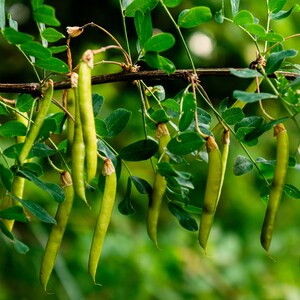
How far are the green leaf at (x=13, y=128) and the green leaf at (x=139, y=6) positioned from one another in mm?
230

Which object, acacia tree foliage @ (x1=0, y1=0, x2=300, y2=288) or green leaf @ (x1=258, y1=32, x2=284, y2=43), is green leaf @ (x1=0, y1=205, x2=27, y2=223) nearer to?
acacia tree foliage @ (x1=0, y1=0, x2=300, y2=288)

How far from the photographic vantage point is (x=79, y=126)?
854mm

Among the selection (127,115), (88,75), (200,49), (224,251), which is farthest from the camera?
(200,49)

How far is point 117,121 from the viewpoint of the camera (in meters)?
1.10

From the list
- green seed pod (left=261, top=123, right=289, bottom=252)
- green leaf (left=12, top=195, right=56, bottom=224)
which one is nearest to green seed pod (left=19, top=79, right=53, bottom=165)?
green leaf (left=12, top=195, right=56, bottom=224)

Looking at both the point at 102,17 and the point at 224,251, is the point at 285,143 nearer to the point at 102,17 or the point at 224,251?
the point at 224,251

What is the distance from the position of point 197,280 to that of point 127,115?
1399 millimetres

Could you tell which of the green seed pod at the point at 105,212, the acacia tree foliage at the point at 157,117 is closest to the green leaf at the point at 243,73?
the acacia tree foliage at the point at 157,117

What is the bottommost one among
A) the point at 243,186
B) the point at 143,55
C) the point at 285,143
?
the point at 243,186

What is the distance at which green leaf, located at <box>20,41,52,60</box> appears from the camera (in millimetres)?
915

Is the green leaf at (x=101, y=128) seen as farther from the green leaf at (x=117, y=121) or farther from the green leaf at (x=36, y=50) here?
the green leaf at (x=36, y=50)

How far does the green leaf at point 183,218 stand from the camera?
3.53 feet

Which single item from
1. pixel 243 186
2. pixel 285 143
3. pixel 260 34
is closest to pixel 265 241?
pixel 285 143

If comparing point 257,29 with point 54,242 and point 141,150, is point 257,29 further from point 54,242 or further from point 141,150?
point 54,242
